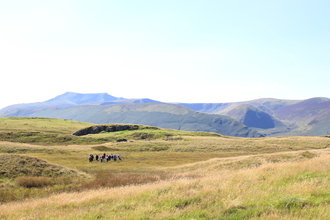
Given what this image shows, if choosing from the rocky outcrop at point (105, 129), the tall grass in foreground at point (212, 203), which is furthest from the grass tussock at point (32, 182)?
the rocky outcrop at point (105, 129)

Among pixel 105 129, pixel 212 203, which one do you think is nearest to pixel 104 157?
pixel 212 203

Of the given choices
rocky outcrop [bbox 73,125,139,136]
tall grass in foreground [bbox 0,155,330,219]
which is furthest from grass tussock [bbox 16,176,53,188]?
rocky outcrop [bbox 73,125,139,136]

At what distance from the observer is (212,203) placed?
11.2 metres

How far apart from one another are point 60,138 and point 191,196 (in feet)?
338

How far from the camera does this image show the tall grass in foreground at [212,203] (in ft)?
31.5

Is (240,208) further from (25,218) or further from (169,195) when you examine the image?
(25,218)

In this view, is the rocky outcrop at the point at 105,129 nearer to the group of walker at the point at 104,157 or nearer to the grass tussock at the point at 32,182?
the group of walker at the point at 104,157

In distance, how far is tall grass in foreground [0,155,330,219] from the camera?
9.60 m

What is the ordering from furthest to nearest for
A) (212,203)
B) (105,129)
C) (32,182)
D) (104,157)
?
(105,129) < (104,157) < (32,182) < (212,203)

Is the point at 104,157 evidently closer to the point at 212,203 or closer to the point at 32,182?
the point at 32,182

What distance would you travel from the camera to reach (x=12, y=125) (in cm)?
14550

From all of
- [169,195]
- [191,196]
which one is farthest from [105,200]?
[191,196]

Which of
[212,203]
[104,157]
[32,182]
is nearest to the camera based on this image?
[212,203]

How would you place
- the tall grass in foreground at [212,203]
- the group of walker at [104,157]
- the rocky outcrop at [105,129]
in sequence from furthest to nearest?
the rocky outcrop at [105,129], the group of walker at [104,157], the tall grass in foreground at [212,203]
